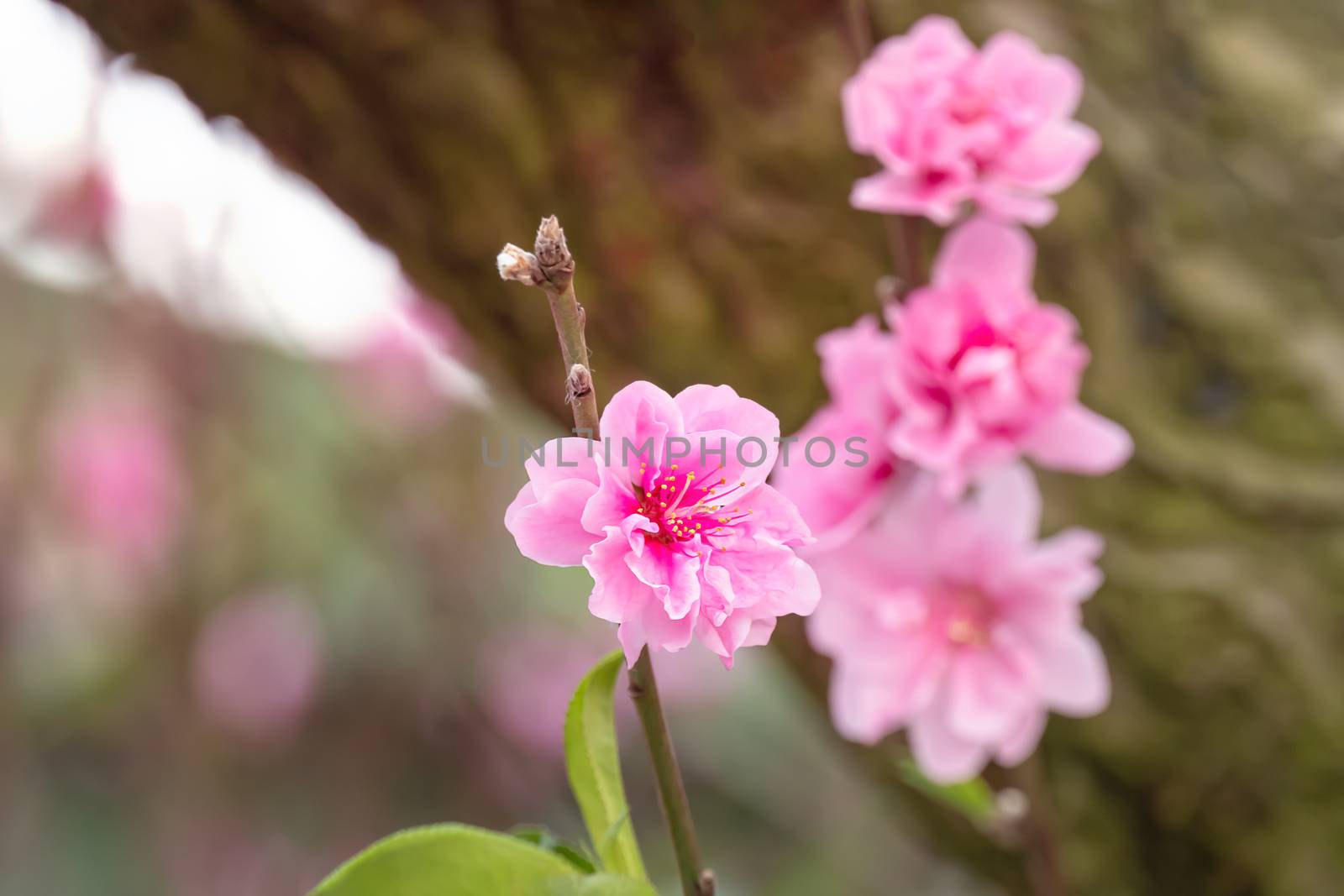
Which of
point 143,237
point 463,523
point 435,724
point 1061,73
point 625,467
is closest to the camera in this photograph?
point 625,467

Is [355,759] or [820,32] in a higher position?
[820,32]

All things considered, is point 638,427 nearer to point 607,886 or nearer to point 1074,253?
point 607,886

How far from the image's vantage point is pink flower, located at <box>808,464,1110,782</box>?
0.41 meters

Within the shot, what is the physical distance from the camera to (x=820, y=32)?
0.51 m

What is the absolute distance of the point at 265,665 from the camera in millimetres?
1266

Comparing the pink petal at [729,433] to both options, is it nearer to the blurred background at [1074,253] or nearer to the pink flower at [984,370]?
the pink flower at [984,370]

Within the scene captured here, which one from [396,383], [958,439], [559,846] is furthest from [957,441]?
[396,383]

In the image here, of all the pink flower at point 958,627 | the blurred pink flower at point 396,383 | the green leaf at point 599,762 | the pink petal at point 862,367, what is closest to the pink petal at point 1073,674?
the pink flower at point 958,627

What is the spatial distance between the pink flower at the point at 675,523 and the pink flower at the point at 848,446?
0.56ft

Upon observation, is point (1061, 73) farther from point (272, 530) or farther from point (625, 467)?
point (272, 530)

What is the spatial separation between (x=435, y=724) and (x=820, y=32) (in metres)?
0.98

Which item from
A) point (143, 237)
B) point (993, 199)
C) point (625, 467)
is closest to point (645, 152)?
point (993, 199)

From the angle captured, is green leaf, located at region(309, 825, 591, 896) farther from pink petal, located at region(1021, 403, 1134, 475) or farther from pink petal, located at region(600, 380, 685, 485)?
pink petal, located at region(1021, 403, 1134, 475)

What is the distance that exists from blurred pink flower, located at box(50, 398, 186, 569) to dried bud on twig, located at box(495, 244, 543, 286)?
107 cm
